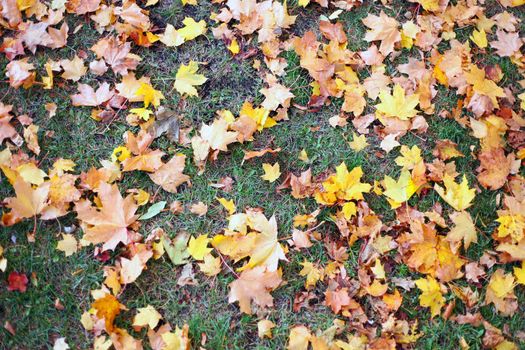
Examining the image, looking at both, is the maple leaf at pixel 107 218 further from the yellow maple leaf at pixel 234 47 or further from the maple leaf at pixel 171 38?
the yellow maple leaf at pixel 234 47

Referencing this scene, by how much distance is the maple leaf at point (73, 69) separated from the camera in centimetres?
285

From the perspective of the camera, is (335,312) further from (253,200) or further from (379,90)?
(379,90)

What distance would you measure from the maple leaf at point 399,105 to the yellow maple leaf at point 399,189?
359 millimetres

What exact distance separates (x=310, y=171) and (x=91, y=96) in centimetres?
123

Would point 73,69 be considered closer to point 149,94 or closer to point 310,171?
point 149,94

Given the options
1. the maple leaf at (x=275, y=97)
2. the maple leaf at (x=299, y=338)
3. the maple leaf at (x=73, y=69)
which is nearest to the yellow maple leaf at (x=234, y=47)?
the maple leaf at (x=275, y=97)

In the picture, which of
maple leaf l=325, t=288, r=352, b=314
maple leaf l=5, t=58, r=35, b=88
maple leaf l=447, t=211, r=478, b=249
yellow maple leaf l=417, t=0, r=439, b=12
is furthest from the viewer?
yellow maple leaf l=417, t=0, r=439, b=12

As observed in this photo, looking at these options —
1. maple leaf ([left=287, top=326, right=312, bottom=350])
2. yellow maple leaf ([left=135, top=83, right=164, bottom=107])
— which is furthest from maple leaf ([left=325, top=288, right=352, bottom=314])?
yellow maple leaf ([left=135, top=83, right=164, bottom=107])

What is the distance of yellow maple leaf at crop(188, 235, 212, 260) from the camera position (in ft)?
8.23

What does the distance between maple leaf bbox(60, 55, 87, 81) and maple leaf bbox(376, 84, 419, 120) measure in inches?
63.9

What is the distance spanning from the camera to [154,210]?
8.49 ft

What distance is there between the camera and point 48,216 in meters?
2.50

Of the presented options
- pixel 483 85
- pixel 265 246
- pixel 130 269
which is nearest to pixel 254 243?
pixel 265 246

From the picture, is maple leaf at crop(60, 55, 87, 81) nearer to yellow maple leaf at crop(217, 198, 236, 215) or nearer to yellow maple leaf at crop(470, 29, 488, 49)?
yellow maple leaf at crop(217, 198, 236, 215)
